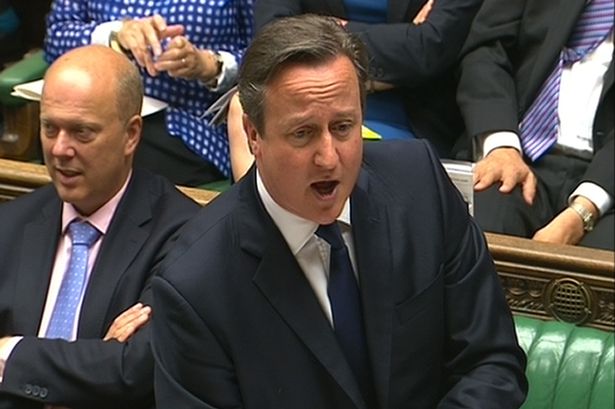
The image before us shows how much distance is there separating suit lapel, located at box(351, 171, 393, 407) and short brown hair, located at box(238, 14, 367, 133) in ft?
0.60

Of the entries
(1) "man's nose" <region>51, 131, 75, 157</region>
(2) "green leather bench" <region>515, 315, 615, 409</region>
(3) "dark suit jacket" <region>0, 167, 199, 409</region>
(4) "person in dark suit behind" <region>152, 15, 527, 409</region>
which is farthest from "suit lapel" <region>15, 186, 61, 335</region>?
(2) "green leather bench" <region>515, 315, 615, 409</region>

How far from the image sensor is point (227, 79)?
8.70 ft

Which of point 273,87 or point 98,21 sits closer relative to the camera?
point 273,87

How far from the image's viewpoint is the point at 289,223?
1583mm

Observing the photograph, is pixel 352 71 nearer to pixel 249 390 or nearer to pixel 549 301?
pixel 249 390

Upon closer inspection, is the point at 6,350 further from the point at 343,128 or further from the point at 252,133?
the point at 343,128

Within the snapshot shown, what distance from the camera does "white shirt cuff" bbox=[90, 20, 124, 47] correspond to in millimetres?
2658

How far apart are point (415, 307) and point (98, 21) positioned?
1445mm

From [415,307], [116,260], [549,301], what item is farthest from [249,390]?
[549,301]

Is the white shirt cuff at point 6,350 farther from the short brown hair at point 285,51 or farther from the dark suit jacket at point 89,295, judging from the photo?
the short brown hair at point 285,51

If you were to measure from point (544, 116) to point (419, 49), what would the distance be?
31 cm

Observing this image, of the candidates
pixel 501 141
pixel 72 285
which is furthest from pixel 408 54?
pixel 72 285

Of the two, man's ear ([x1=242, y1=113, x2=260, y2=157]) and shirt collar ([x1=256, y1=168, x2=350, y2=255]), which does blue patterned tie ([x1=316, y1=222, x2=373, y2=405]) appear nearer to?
shirt collar ([x1=256, y1=168, x2=350, y2=255])

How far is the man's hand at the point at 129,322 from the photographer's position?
6.44 ft
